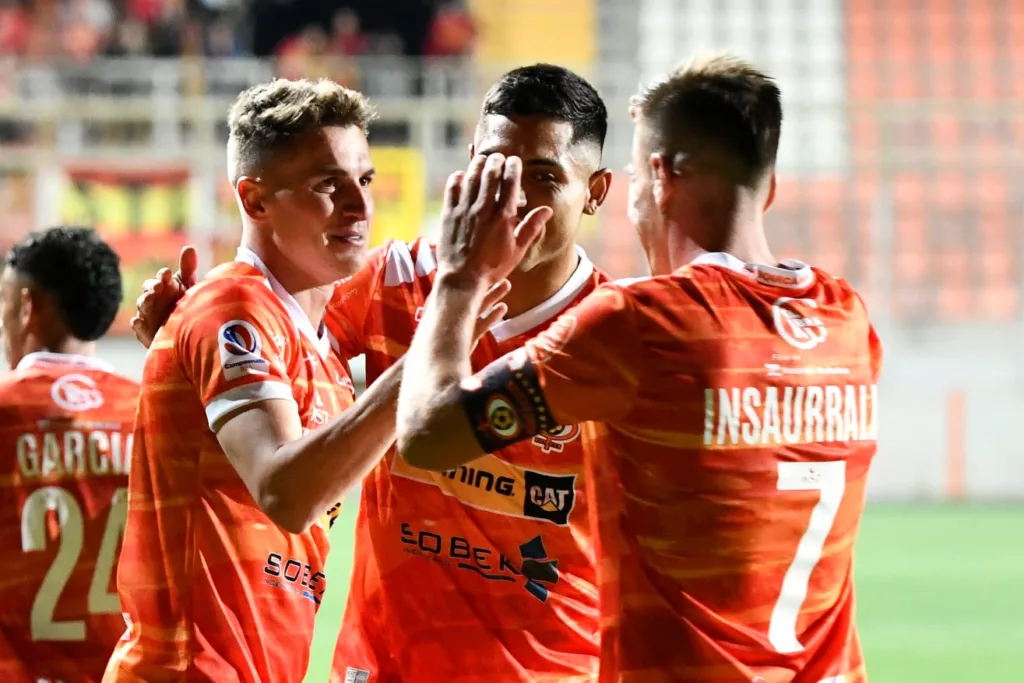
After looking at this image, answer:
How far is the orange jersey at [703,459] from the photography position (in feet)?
8.89

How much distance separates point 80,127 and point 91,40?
2.49 meters

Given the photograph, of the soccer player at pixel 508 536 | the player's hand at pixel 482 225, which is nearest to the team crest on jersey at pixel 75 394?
the soccer player at pixel 508 536

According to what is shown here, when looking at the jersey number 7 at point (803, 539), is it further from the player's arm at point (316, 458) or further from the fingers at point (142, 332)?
the fingers at point (142, 332)

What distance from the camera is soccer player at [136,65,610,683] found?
356cm

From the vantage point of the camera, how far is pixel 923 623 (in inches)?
351

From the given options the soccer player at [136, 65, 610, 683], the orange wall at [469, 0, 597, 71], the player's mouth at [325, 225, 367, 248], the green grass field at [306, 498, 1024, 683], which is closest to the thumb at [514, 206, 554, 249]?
the soccer player at [136, 65, 610, 683]

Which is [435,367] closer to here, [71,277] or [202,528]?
[202,528]

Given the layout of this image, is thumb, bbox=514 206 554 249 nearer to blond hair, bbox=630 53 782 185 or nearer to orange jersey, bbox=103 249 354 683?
blond hair, bbox=630 53 782 185

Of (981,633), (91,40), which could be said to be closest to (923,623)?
(981,633)

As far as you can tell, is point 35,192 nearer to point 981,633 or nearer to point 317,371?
point 981,633

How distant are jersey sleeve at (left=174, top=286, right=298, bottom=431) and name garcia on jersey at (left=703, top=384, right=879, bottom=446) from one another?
3.08 feet

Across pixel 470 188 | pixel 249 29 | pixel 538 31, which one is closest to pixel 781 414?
pixel 470 188

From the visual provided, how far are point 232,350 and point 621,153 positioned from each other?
12276mm

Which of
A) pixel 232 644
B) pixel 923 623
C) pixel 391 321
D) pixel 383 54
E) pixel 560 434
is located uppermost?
pixel 383 54
